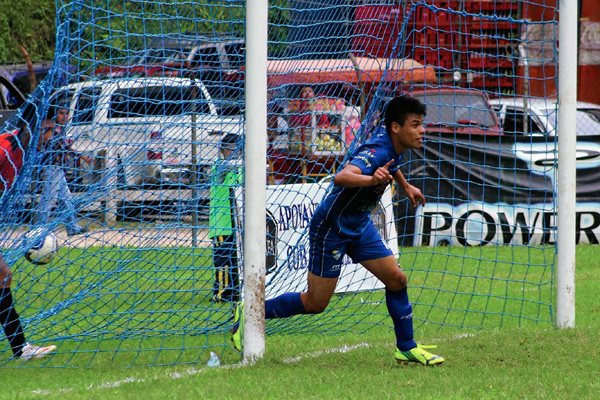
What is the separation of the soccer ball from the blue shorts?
1967 mm

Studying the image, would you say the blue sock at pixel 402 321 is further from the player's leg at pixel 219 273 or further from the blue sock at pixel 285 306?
the player's leg at pixel 219 273

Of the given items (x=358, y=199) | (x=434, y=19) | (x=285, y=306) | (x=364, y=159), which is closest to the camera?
(x=364, y=159)

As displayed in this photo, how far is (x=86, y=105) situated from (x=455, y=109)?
4.81 m

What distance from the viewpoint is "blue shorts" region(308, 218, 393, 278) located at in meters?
7.08

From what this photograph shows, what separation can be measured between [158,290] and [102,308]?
963mm

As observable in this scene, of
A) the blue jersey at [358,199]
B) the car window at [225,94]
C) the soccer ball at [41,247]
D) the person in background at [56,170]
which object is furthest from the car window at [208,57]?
the blue jersey at [358,199]

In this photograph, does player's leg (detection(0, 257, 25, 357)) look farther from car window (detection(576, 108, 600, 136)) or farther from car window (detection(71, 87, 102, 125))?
car window (detection(576, 108, 600, 136))

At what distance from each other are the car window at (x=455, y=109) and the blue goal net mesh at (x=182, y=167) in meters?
0.29

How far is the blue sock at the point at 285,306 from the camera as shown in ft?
23.8

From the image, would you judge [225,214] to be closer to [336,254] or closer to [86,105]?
[86,105]

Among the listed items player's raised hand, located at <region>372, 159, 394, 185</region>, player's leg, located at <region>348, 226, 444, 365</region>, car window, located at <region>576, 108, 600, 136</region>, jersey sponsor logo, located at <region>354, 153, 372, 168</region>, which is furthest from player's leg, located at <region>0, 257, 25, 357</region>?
car window, located at <region>576, 108, 600, 136</region>

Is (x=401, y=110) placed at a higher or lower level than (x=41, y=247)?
higher

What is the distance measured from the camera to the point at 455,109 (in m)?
11.5

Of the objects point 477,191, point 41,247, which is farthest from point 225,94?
point 477,191
